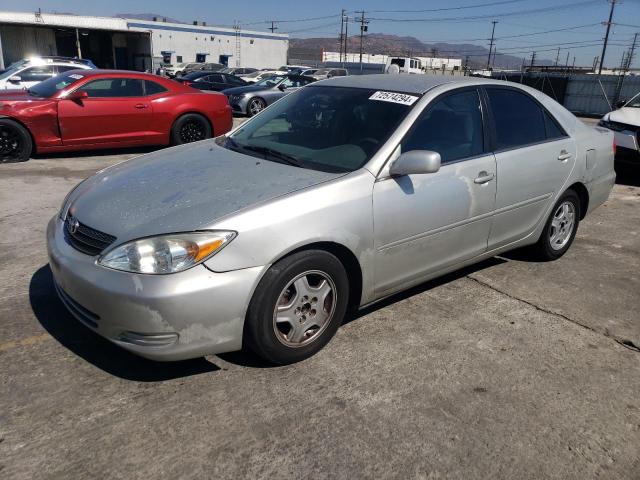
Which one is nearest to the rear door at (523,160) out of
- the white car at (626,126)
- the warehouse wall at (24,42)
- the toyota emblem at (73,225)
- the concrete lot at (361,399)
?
the concrete lot at (361,399)

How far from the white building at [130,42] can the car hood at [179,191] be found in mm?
39661

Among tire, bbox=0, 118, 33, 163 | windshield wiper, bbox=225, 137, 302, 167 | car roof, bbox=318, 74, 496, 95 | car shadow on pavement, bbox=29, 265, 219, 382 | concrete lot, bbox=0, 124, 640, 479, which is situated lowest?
concrete lot, bbox=0, 124, 640, 479

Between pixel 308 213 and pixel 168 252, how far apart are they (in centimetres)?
73

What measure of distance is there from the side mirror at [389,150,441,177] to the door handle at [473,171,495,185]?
2.17ft

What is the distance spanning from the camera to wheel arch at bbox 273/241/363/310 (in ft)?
9.31

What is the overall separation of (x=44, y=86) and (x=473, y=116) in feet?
24.4

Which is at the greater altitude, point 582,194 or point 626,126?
point 626,126

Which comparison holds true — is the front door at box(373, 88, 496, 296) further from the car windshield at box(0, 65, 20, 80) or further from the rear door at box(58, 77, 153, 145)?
the car windshield at box(0, 65, 20, 80)

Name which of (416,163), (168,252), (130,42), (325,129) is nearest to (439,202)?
(416,163)

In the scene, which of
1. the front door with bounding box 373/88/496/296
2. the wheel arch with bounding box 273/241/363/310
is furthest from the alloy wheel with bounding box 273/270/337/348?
the front door with bounding box 373/88/496/296

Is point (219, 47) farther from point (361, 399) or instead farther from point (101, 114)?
point (361, 399)

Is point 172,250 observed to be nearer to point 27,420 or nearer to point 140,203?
point 140,203

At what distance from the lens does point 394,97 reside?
3.53m

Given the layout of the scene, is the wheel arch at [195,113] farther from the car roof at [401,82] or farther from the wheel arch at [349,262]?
the wheel arch at [349,262]
